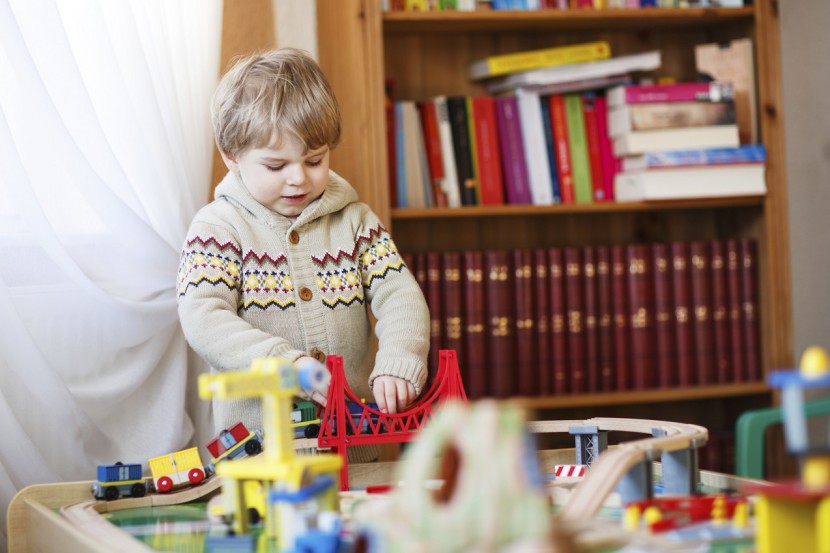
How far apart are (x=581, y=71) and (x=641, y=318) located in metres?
0.52

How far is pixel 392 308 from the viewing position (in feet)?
4.77

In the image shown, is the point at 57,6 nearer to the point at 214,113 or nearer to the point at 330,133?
the point at 214,113

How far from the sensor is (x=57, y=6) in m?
1.61

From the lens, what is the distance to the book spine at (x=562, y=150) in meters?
2.11

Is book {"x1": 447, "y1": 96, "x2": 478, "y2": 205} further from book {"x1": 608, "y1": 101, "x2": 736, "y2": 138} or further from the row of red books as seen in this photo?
book {"x1": 608, "y1": 101, "x2": 736, "y2": 138}

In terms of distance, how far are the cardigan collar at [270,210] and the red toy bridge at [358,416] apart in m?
0.35

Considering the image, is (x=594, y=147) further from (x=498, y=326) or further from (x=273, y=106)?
(x=273, y=106)

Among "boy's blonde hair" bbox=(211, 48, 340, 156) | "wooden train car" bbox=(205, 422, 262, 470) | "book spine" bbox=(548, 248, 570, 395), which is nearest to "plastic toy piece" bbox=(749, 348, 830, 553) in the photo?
"wooden train car" bbox=(205, 422, 262, 470)

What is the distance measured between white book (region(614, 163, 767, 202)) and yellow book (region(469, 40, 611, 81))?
0.26 metres

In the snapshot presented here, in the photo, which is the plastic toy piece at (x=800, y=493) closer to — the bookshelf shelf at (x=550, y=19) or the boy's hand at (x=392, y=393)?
the boy's hand at (x=392, y=393)

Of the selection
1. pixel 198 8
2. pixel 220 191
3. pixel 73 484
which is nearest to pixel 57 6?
pixel 198 8

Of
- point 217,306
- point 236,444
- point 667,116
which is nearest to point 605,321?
point 667,116

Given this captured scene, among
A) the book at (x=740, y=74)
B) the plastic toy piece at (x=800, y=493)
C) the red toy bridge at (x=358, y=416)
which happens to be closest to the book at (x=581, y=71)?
the book at (x=740, y=74)

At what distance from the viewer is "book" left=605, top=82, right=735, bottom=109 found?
206 cm
